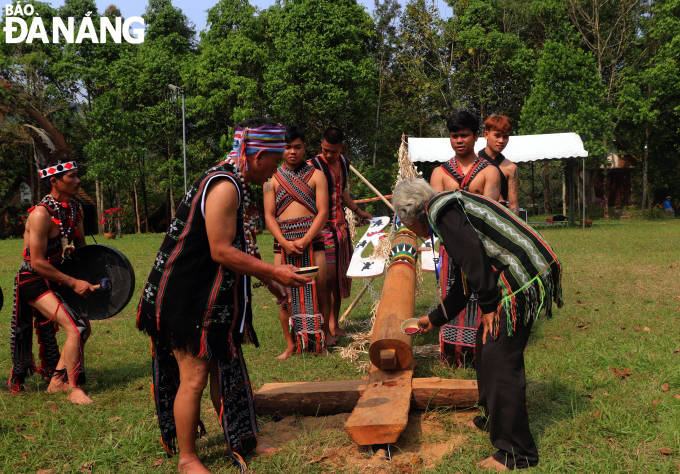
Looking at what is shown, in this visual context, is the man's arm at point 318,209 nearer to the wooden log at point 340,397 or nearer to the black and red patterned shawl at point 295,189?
the black and red patterned shawl at point 295,189

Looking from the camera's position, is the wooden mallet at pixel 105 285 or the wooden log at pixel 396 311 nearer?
the wooden log at pixel 396 311

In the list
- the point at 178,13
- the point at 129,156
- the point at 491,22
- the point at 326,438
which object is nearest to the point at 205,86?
the point at 129,156

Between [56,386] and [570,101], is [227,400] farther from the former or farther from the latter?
[570,101]

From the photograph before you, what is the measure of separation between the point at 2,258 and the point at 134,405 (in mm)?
13845

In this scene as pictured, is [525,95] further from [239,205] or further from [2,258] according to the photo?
[239,205]

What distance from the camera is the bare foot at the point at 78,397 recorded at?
15.3 ft

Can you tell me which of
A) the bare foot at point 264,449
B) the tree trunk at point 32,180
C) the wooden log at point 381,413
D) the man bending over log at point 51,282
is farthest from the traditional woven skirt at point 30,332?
the tree trunk at point 32,180

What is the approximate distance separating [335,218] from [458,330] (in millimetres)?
1892

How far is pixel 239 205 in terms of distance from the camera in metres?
3.17

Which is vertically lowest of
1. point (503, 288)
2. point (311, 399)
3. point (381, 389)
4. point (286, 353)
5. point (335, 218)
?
point (286, 353)

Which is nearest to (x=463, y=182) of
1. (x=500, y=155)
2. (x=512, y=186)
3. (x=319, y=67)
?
(x=512, y=186)

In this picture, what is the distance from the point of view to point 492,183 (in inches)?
188

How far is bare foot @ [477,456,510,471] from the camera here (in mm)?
3199

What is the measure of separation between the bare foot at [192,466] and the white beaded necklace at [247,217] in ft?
3.89
